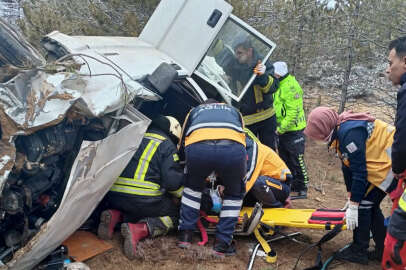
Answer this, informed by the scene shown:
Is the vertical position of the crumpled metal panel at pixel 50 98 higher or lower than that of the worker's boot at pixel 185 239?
higher

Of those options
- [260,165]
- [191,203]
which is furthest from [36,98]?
[260,165]

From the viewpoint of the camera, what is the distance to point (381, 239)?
12.0 ft

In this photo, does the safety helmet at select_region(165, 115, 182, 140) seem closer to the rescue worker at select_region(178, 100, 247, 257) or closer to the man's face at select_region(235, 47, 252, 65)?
the rescue worker at select_region(178, 100, 247, 257)

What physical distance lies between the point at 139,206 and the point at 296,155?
2469 mm

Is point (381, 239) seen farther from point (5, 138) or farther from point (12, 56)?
point (12, 56)

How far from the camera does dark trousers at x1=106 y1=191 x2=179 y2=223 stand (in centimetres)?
358

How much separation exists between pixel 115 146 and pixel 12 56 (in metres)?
1.04

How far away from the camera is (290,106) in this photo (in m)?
5.25

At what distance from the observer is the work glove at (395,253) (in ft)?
9.34

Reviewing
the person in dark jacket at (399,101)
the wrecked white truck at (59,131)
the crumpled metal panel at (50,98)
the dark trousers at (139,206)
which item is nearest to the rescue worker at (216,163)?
the dark trousers at (139,206)

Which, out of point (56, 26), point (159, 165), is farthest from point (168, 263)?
point (56, 26)

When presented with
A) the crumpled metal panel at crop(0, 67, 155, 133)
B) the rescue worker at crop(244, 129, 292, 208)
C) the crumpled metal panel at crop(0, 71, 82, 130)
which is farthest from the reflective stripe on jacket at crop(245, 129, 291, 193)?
the crumpled metal panel at crop(0, 71, 82, 130)

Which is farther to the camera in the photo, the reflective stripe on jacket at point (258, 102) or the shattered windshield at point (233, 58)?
the reflective stripe on jacket at point (258, 102)

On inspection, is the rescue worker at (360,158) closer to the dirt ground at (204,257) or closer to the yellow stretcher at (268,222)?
the yellow stretcher at (268,222)
